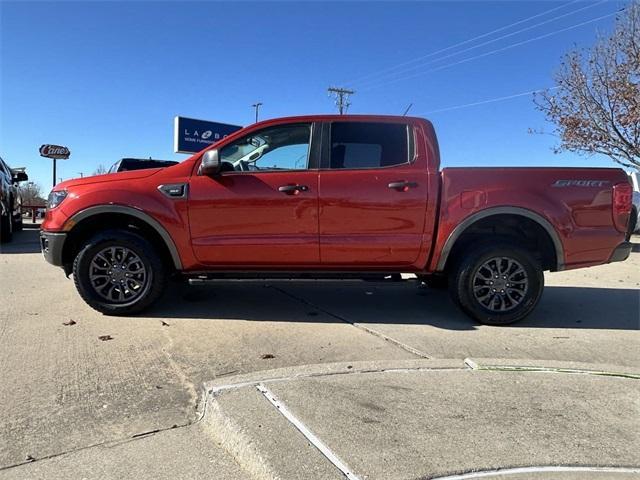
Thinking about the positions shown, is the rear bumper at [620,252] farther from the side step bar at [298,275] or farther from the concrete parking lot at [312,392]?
the side step bar at [298,275]

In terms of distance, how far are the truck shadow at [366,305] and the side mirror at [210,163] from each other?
1.47 m

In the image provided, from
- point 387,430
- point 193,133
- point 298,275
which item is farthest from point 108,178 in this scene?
point 193,133

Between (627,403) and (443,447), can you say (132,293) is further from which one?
(627,403)

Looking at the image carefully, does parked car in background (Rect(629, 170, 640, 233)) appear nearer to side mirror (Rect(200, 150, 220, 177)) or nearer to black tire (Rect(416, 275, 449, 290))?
black tire (Rect(416, 275, 449, 290))

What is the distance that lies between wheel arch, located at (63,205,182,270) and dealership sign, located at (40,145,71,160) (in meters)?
20.2

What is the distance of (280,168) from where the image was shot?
5.32m

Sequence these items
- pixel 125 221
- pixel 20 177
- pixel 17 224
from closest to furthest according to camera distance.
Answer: pixel 125 221 → pixel 20 177 → pixel 17 224

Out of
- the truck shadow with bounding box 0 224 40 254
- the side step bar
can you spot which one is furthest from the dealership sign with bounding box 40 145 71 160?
the side step bar

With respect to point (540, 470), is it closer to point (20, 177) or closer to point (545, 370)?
point (545, 370)

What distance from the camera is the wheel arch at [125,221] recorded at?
204 inches

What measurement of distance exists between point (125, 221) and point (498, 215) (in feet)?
12.2

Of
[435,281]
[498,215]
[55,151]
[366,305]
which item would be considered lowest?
[366,305]

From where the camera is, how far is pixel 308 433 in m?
2.88

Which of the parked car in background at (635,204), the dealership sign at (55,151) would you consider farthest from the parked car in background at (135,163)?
the dealership sign at (55,151)
